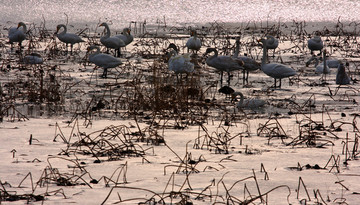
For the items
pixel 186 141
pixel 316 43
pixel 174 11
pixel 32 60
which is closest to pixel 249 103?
pixel 186 141

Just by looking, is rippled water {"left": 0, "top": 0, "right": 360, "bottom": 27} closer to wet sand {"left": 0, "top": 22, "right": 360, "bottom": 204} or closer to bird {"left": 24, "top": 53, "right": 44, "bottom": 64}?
bird {"left": 24, "top": 53, "right": 44, "bottom": 64}

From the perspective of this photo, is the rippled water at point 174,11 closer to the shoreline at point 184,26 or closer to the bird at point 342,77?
the shoreline at point 184,26

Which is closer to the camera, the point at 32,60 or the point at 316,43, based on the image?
the point at 32,60

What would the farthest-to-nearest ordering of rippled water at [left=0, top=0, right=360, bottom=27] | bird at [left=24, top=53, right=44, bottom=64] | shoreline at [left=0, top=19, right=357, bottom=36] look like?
rippled water at [left=0, top=0, right=360, bottom=27] → shoreline at [left=0, top=19, right=357, bottom=36] → bird at [left=24, top=53, right=44, bottom=64]

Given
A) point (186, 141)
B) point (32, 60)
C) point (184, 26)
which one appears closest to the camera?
point (186, 141)

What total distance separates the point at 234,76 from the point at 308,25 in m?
10.4

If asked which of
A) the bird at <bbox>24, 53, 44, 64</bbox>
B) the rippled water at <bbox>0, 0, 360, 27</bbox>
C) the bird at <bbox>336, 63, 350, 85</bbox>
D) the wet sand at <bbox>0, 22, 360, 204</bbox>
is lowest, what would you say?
the wet sand at <bbox>0, 22, 360, 204</bbox>

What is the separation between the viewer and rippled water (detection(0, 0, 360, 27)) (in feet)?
78.3

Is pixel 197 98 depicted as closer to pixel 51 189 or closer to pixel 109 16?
pixel 51 189

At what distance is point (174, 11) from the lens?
27031mm

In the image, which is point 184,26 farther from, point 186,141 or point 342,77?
point 186,141

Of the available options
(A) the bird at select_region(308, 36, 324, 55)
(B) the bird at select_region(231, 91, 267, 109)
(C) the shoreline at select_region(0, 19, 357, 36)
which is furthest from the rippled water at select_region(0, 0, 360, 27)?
(B) the bird at select_region(231, 91, 267, 109)

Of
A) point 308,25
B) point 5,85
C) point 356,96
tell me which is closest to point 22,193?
point 5,85

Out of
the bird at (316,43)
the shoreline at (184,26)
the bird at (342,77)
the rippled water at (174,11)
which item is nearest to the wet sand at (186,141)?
the bird at (342,77)
